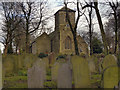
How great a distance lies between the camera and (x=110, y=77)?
16.7 ft

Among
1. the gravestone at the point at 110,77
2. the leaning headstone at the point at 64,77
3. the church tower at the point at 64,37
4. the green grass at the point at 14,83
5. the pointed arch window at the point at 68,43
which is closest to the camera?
the gravestone at the point at 110,77

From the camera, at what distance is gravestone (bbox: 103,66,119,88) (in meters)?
5.07

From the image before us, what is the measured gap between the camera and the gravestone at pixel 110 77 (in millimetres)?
5066

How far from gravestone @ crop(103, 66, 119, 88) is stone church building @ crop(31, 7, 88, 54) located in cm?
3329

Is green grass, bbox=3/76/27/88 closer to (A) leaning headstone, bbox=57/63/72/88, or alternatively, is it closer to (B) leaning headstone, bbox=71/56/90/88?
(A) leaning headstone, bbox=57/63/72/88

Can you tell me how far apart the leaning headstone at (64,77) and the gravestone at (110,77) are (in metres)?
1.06

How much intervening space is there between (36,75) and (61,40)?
113 feet

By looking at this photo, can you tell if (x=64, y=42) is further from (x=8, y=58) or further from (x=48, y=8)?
(x=8, y=58)

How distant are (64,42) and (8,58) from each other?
1290 inches

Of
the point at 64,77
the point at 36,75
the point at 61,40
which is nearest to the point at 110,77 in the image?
the point at 64,77

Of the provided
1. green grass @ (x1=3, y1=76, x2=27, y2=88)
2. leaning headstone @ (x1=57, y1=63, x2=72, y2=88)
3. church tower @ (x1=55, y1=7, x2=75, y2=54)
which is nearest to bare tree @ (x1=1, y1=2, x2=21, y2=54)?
church tower @ (x1=55, y1=7, x2=75, y2=54)

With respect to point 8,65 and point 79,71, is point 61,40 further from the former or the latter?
point 79,71

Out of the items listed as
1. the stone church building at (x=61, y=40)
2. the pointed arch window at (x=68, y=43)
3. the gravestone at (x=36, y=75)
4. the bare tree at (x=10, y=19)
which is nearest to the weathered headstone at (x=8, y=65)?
the gravestone at (x=36, y=75)

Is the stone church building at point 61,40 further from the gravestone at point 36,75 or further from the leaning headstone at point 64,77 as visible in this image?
the leaning headstone at point 64,77
